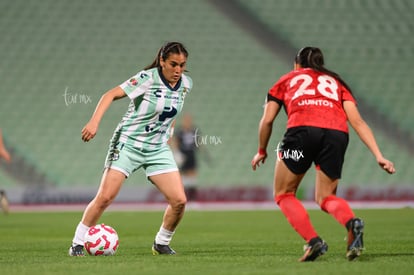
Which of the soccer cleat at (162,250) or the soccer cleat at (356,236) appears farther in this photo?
the soccer cleat at (162,250)

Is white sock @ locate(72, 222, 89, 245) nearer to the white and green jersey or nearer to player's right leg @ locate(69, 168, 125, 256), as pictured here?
player's right leg @ locate(69, 168, 125, 256)

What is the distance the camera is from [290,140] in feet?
21.5

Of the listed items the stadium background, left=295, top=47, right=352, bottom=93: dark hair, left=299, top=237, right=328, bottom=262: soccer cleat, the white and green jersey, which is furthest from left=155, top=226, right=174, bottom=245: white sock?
the stadium background

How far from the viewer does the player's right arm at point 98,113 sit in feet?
22.4

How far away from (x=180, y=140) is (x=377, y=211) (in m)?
5.89

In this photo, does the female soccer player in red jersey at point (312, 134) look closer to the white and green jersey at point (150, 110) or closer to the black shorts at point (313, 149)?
the black shorts at point (313, 149)

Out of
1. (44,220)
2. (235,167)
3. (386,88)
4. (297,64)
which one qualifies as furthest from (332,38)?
(297,64)

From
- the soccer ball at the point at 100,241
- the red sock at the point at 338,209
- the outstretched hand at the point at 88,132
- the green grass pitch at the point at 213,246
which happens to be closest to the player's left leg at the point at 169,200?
the green grass pitch at the point at 213,246

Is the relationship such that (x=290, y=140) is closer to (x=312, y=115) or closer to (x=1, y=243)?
(x=312, y=115)

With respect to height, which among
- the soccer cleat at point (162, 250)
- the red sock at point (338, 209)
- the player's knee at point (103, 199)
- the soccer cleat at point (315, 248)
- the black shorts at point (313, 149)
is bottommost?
the soccer cleat at point (162, 250)

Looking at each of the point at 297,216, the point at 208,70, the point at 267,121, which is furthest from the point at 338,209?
the point at 208,70

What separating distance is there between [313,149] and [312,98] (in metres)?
0.39

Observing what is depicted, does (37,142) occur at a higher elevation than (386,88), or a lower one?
lower

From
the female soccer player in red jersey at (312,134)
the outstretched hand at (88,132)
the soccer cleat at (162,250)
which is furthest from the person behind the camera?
the soccer cleat at (162,250)
